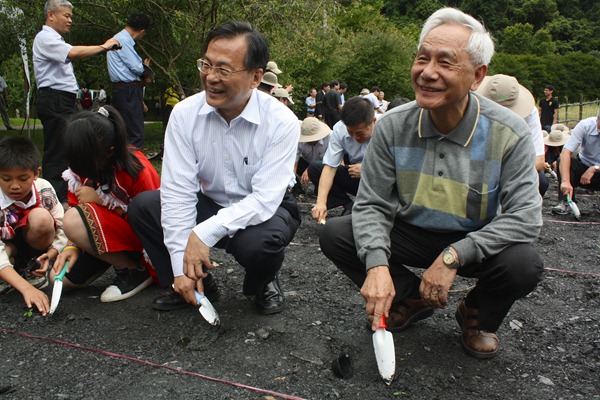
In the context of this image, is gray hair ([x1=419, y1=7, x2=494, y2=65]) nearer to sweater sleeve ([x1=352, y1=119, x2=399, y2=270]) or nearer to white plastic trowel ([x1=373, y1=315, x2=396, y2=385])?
sweater sleeve ([x1=352, y1=119, x2=399, y2=270])

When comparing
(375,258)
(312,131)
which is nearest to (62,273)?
(375,258)

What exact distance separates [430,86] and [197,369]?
1.49 metres

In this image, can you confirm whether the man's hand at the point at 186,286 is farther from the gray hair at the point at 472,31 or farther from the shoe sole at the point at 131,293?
the gray hair at the point at 472,31

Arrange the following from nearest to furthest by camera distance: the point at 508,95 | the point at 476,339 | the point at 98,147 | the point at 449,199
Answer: the point at 449,199 → the point at 476,339 → the point at 98,147 → the point at 508,95

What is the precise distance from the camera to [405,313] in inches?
103

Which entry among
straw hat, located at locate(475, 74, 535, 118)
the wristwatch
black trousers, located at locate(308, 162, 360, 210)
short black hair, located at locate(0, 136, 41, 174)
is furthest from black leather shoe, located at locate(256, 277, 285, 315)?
straw hat, located at locate(475, 74, 535, 118)

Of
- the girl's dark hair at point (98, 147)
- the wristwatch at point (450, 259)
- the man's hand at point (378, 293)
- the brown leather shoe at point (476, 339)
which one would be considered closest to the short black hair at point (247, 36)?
the girl's dark hair at point (98, 147)

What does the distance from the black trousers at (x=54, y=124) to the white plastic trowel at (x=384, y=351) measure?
4.00 m

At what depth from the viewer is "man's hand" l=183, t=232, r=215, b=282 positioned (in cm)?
239

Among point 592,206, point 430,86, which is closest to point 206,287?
point 430,86

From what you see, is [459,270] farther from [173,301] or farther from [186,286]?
[173,301]

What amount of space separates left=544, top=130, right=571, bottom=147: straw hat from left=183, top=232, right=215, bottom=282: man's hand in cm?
691

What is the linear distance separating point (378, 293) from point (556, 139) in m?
7.02

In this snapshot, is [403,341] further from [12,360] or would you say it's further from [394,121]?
[12,360]
